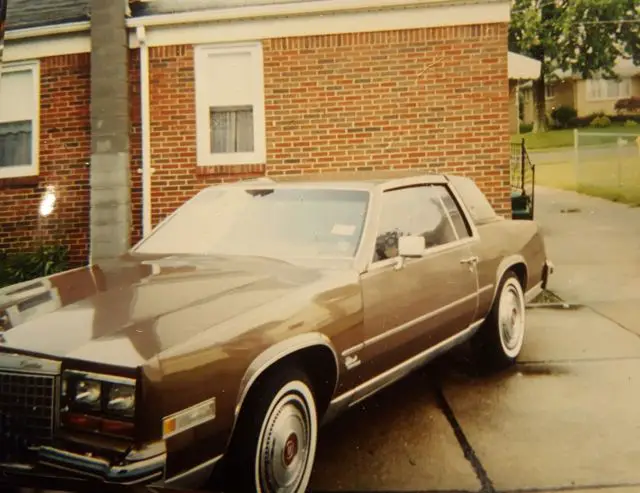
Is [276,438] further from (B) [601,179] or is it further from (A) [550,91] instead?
(A) [550,91]

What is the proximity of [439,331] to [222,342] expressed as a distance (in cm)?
203

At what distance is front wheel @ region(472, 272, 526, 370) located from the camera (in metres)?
5.27

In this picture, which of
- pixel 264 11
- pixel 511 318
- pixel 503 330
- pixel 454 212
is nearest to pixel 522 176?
pixel 264 11

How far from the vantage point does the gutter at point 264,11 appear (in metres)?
8.87

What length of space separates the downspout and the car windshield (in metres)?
5.04

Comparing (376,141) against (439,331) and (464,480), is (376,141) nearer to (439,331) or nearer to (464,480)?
(439,331)

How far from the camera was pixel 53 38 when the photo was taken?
31.8 ft

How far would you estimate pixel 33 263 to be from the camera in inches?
369

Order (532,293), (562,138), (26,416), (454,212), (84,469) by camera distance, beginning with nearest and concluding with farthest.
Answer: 1. (84,469)
2. (26,416)
3. (454,212)
4. (532,293)
5. (562,138)

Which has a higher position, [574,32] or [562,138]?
[574,32]

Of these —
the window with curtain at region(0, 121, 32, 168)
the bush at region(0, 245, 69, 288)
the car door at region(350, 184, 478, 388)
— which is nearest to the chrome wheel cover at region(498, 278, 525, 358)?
the car door at region(350, 184, 478, 388)

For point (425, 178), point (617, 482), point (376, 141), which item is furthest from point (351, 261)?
point (376, 141)

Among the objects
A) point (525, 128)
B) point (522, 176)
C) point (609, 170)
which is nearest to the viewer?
point (522, 176)

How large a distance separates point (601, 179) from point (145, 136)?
647 inches
